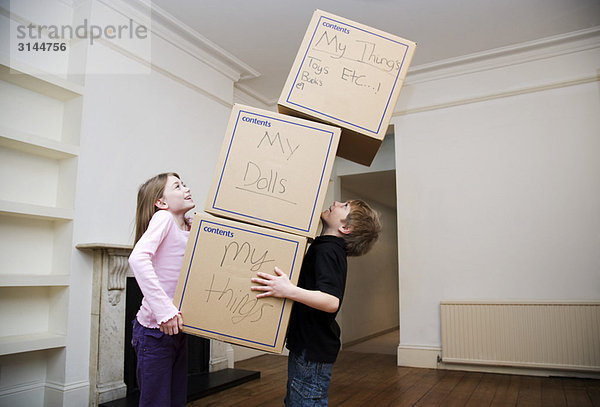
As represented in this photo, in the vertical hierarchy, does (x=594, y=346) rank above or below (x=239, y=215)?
below

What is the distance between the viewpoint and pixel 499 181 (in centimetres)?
350

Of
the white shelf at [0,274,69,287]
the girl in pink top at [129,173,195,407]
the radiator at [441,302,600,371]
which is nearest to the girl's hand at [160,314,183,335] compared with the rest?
the girl in pink top at [129,173,195,407]

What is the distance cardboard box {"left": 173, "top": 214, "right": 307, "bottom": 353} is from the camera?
3.98 ft

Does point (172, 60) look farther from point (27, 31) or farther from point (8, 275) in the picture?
point (8, 275)

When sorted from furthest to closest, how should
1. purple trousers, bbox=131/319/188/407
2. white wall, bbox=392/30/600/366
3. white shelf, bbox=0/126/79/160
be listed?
white wall, bbox=392/30/600/366 → white shelf, bbox=0/126/79/160 → purple trousers, bbox=131/319/188/407

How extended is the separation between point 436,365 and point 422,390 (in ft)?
2.44

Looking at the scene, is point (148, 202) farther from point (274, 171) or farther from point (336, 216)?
point (336, 216)

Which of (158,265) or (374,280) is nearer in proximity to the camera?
(158,265)

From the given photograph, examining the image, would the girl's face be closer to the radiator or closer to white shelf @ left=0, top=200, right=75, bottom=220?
white shelf @ left=0, top=200, right=75, bottom=220

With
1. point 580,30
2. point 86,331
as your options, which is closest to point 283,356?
point 86,331

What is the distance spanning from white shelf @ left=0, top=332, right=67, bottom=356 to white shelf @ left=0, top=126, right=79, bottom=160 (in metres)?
0.98

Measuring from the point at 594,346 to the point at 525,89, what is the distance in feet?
6.45

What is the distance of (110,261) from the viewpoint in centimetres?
252

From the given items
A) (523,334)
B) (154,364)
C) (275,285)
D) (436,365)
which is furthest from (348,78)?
(436,365)
